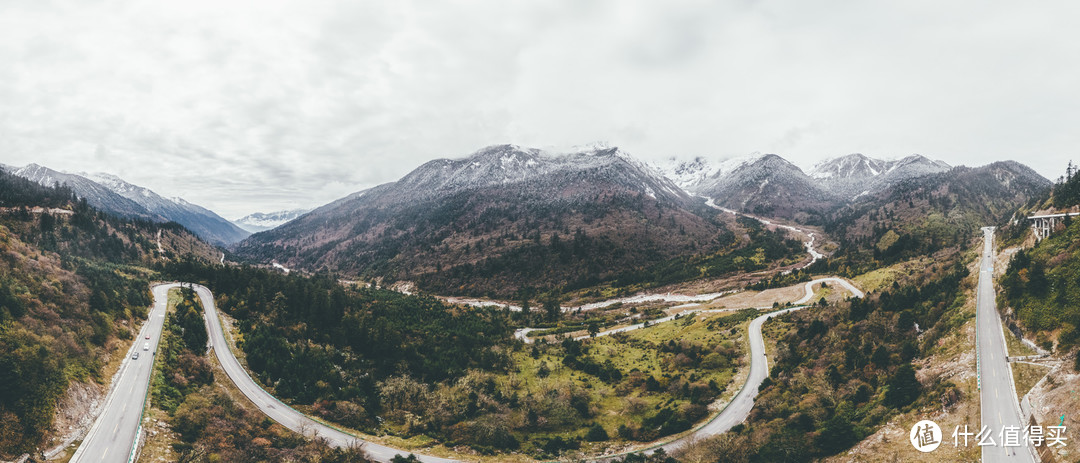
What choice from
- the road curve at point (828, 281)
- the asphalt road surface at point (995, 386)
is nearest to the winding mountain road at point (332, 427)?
the asphalt road surface at point (995, 386)

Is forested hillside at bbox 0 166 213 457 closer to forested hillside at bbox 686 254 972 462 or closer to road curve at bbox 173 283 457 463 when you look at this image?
road curve at bbox 173 283 457 463

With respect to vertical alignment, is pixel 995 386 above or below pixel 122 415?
below

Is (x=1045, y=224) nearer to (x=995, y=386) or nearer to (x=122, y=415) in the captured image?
(x=995, y=386)

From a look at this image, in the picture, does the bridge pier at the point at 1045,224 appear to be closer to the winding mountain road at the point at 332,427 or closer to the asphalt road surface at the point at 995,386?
the asphalt road surface at the point at 995,386

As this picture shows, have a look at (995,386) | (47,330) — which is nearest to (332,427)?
(47,330)

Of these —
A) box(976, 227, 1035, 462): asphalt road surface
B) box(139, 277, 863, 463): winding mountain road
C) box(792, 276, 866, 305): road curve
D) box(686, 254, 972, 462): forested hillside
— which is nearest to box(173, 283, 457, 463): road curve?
box(139, 277, 863, 463): winding mountain road

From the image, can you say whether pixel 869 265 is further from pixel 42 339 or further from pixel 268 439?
pixel 42 339

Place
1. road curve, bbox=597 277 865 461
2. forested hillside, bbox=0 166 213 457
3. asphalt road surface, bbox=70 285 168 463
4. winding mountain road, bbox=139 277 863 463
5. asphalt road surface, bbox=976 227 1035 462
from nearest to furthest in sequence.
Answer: asphalt road surface, bbox=976 227 1035 462 → forested hillside, bbox=0 166 213 457 → asphalt road surface, bbox=70 285 168 463 → winding mountain road, bbox=139 277 863 463 → road curve, bbox=597 277 865 461
